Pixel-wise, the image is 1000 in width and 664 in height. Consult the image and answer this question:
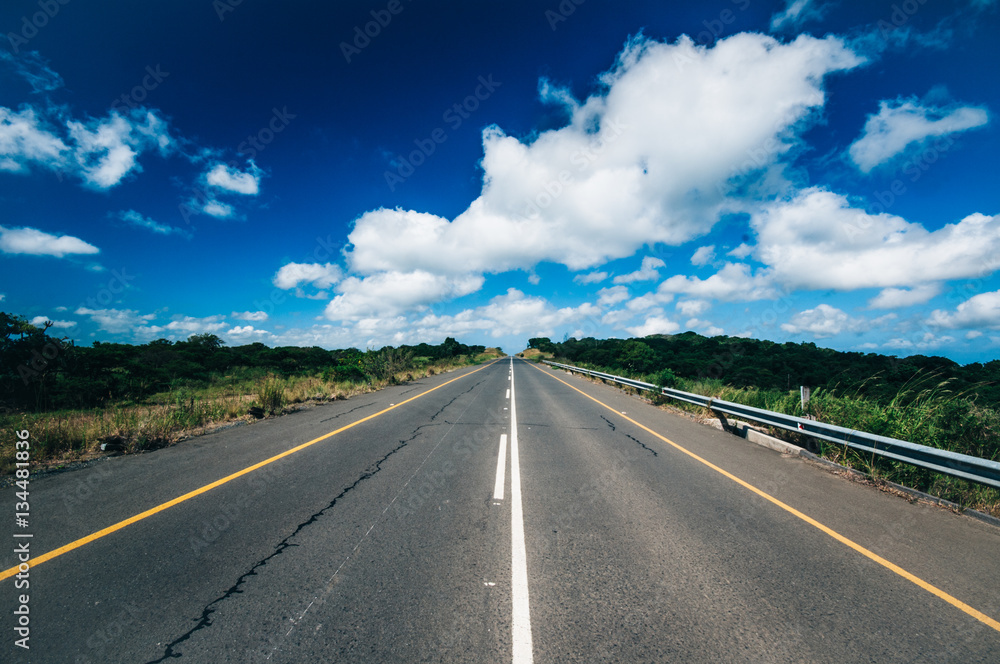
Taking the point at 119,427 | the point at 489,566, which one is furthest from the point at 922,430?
the point at 119,427

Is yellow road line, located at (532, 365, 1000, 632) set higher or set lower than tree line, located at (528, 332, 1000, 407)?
lower

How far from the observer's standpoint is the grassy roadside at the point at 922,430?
496 centimetres

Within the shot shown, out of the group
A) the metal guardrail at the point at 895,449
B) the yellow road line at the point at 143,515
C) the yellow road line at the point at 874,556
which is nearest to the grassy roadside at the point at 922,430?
the metal guardrail at the point at 895,449

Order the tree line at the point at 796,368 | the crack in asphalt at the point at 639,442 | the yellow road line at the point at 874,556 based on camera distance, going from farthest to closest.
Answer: the tree line at the point at 796,368, the crack in asphalt at the point at 639,442, the yellow road line at the point at 874,556

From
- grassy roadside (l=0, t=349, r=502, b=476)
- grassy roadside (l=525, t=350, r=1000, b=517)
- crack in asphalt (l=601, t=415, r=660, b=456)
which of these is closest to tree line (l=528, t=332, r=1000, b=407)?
grassy roadside (l=525, t=350, r=1000, b=517)

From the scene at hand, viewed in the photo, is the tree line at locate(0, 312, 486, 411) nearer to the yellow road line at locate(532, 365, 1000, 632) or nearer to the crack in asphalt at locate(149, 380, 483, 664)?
the crack in asphalt at locate(149, 380, 483, 664)

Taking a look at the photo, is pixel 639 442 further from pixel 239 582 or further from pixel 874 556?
pixel 239 582

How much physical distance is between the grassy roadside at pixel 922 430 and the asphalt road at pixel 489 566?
Result: 2.95ft

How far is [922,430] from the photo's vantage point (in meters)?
6.10

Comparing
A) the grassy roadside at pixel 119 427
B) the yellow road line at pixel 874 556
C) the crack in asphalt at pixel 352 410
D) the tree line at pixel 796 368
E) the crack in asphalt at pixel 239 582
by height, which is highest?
the tree line at pixel 796 368

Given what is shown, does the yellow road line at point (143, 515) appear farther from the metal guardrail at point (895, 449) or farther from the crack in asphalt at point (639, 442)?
the metal guardrail at point (895, 449)

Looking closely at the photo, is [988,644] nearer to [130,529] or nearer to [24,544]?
[130,529]

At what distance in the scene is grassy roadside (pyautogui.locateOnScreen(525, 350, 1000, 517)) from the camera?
4965 millimetres

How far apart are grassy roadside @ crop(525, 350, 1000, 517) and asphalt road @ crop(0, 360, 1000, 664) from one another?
90cm
